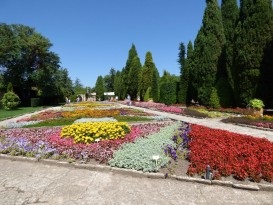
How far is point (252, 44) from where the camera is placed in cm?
2191

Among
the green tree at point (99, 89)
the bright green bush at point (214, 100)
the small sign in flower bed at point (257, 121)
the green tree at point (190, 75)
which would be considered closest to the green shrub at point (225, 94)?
the bright green bush at point (214, 100)

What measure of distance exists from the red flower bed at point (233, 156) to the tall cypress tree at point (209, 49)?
58.8ft

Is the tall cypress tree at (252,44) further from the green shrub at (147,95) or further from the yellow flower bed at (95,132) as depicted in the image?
the green shrub at (147,95)

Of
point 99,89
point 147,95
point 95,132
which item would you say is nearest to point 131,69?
point 147,95

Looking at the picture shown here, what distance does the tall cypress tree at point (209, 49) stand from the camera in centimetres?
2748

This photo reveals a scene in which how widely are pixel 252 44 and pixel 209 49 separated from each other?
6.05m

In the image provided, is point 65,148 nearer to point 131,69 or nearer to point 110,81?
point 131,69

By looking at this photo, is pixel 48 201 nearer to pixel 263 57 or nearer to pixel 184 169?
pixel 184 169

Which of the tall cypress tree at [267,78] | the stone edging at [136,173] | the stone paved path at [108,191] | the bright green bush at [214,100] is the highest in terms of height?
the tall cypress tree at [267,78]

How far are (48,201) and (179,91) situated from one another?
30.0 m

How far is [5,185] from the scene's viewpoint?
6.26 metres

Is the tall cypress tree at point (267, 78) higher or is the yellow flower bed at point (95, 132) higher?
the tall cypress tree at point (267, 78)

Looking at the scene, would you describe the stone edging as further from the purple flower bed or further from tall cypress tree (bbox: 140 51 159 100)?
tall cypress tree (bbox: 140 51 159 100)

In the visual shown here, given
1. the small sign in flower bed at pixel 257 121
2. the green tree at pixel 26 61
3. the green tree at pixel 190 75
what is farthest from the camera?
the green tree at pixel 26 61
